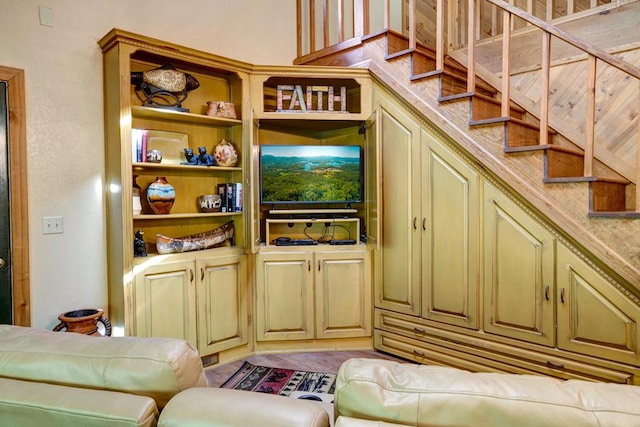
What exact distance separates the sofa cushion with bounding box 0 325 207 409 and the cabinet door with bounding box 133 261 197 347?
1.78 m

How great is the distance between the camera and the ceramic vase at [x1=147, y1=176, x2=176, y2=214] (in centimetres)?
291

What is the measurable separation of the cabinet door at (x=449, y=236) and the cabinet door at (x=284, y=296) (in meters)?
0.94

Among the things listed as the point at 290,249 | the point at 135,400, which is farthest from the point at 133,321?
the point at 135,400

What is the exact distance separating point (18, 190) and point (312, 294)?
2.17 meters

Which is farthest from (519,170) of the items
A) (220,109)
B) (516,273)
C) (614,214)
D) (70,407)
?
(70,407)

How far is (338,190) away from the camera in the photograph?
3.51 m

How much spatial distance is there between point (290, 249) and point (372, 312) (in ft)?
2.86

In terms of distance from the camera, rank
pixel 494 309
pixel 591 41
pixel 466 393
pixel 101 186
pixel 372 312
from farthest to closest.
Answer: pixel 372 312, pixel 591 41, pixel 101 186, pixel 494 309, pixel 466 393

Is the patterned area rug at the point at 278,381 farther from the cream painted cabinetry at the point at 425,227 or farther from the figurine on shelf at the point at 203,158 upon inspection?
the figurine on shelf at the point at 203,158

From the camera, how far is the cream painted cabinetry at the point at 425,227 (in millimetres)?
2840

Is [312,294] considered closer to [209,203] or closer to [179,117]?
[209,203]

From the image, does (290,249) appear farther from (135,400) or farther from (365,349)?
(135,400)

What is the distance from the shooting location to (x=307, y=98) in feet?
11.3

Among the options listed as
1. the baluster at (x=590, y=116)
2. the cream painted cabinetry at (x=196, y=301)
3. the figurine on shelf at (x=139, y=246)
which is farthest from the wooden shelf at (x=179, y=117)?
the baluster at (x=590, y=116)
